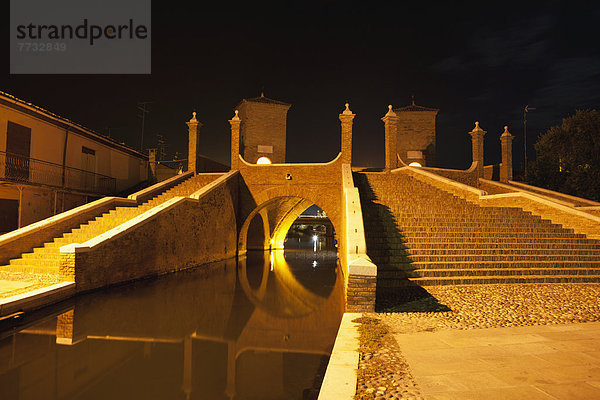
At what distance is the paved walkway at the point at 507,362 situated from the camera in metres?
Result: 3.03

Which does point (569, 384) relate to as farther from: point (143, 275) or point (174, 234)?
point (174, 234)

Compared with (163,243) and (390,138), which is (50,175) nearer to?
(163,243)

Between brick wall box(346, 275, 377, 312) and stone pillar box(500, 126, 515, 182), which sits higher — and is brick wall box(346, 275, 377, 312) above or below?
below

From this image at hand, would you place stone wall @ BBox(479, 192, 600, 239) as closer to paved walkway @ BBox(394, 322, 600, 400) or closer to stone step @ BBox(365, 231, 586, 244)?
stone step @ BBox(365, 231, 586, 244)

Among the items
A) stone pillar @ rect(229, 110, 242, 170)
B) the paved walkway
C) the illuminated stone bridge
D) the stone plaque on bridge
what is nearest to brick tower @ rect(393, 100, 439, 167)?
the illuminated stone bridge

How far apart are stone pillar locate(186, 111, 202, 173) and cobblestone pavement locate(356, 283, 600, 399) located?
14.3 m

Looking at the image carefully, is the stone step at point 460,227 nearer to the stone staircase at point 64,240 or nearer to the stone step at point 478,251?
the stone step at point 478,251

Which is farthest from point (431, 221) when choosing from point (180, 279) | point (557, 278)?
point (180, 279)

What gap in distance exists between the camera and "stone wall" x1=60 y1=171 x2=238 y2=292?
812 cm

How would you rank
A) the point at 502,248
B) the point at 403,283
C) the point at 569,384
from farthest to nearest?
the point at 502,248, the point at 403,283, the point at 569,384

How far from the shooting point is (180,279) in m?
10.5

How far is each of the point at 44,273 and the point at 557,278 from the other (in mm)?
12608

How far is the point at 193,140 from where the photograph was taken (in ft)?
61.7

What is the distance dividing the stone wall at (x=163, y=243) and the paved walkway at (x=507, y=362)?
696 centimetres
